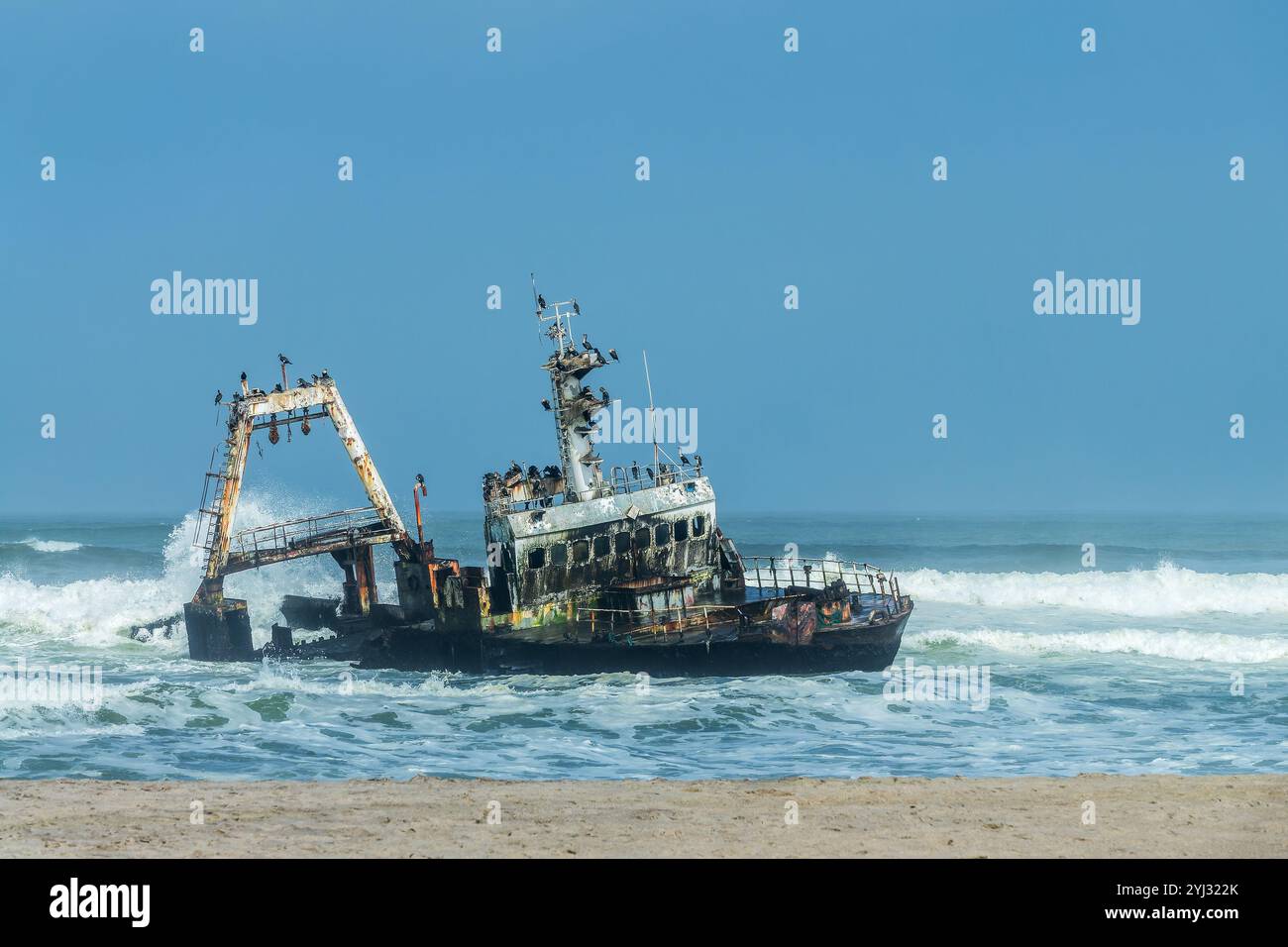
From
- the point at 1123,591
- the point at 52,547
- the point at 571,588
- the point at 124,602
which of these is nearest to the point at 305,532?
the point at 571,588

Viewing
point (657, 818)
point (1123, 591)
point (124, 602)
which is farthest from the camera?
point (1123, 591)

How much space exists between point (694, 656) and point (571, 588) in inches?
131

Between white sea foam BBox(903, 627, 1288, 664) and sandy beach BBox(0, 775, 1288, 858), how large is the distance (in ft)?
58.8

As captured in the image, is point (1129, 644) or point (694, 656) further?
point (1129, 644)

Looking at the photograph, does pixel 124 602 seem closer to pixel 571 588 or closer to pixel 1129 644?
pixel 571 588

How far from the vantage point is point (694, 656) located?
28.8m

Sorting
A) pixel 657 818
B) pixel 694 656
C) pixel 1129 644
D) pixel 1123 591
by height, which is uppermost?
pixel 694 656

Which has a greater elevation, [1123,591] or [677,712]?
[1123,591]

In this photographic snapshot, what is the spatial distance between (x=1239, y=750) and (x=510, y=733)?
11.4 meters

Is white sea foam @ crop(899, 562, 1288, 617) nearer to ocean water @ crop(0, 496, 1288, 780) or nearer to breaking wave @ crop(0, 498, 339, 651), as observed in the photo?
ocean water @ crop(0, 496, 1288, 780)

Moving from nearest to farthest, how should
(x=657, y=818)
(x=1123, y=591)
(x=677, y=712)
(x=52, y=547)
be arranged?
(x=657, y=818) < (x=677, y=712) < (x=1123, y=591) < (x=52, y=547)

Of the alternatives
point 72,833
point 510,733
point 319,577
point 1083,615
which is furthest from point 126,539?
point 72,833
